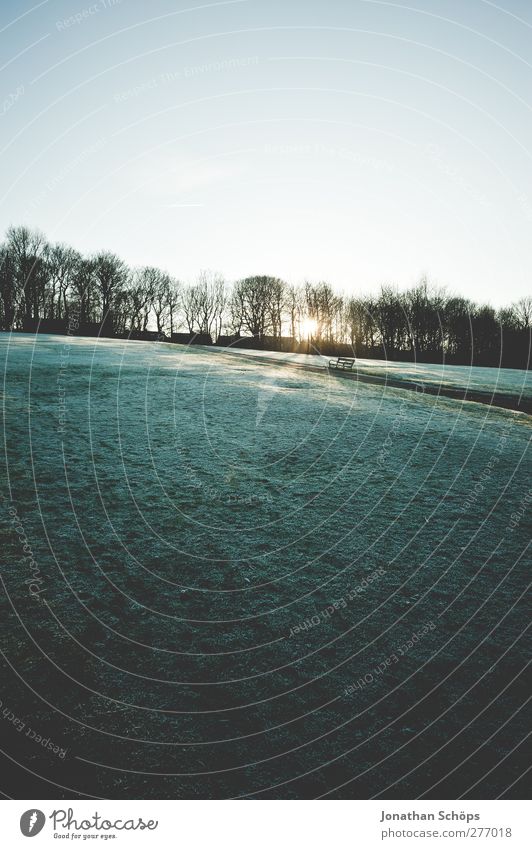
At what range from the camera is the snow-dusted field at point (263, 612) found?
2736 millimetres

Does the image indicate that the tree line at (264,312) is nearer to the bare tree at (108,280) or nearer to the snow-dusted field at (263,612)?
the bare tree at (108,280)

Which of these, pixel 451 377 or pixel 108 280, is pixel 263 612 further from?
pixel 108 280

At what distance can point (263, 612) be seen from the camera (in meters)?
4.05

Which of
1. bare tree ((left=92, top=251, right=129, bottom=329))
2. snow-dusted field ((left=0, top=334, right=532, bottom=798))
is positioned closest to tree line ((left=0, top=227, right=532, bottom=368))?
bare tree ((left=92, top=251, right=129, bottom=329))

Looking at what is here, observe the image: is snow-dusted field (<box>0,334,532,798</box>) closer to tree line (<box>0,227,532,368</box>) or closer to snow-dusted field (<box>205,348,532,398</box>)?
snow-dusted field (<box>205,348,532,398</box>)

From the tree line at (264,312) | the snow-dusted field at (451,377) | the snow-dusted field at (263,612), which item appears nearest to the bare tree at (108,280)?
the tree line at (264,312)

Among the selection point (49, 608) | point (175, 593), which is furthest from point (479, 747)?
point (49, 608)

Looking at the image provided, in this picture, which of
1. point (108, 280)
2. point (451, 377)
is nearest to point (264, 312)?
point (108, 280)

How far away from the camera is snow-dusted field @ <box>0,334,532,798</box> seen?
274 cm

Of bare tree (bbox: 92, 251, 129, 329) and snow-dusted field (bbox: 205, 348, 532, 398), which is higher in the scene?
bare tree (bbox: 92, 251, 129, 329)

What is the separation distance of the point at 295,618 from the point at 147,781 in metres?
1.78

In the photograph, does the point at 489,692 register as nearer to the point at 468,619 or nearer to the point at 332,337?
the point at 468,619

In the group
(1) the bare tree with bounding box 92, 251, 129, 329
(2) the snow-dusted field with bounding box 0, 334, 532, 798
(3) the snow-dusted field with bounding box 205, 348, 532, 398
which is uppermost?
(1) the bare tree with bounding box 92, 251, 129, 329

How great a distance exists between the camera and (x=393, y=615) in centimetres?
412
